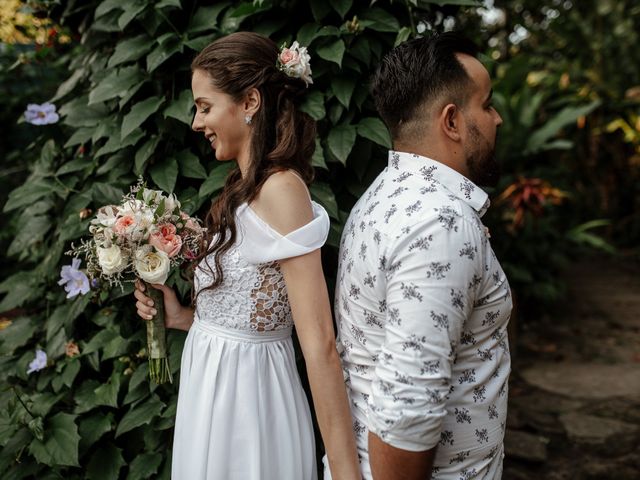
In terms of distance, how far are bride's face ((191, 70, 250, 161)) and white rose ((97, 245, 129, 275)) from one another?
39 cm

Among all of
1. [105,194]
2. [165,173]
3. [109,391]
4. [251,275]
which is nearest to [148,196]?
[251,275]

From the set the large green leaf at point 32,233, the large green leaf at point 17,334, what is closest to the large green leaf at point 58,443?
the large green leaf at point 17,334

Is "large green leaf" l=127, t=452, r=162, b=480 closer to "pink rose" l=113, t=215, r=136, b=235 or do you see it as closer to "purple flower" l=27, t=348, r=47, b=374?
"purple flower" l=27, t=348, r=47, b=374

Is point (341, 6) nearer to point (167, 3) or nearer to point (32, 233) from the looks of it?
point (167, 3)

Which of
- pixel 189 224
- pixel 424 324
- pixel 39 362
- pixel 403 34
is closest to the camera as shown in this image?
pixel 424 324

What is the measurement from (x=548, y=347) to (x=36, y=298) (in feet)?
14.9

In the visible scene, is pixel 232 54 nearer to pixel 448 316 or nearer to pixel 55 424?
A: pixel 448 316

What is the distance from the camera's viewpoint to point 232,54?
5.88ft

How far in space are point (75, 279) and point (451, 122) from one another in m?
1.43

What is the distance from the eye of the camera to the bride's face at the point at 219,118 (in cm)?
180

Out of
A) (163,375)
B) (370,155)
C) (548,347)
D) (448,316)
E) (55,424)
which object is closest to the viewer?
(448,316)

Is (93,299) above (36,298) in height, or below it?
above

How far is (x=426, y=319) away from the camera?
131cm

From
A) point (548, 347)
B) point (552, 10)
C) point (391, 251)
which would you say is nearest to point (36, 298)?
point (391, 251)
